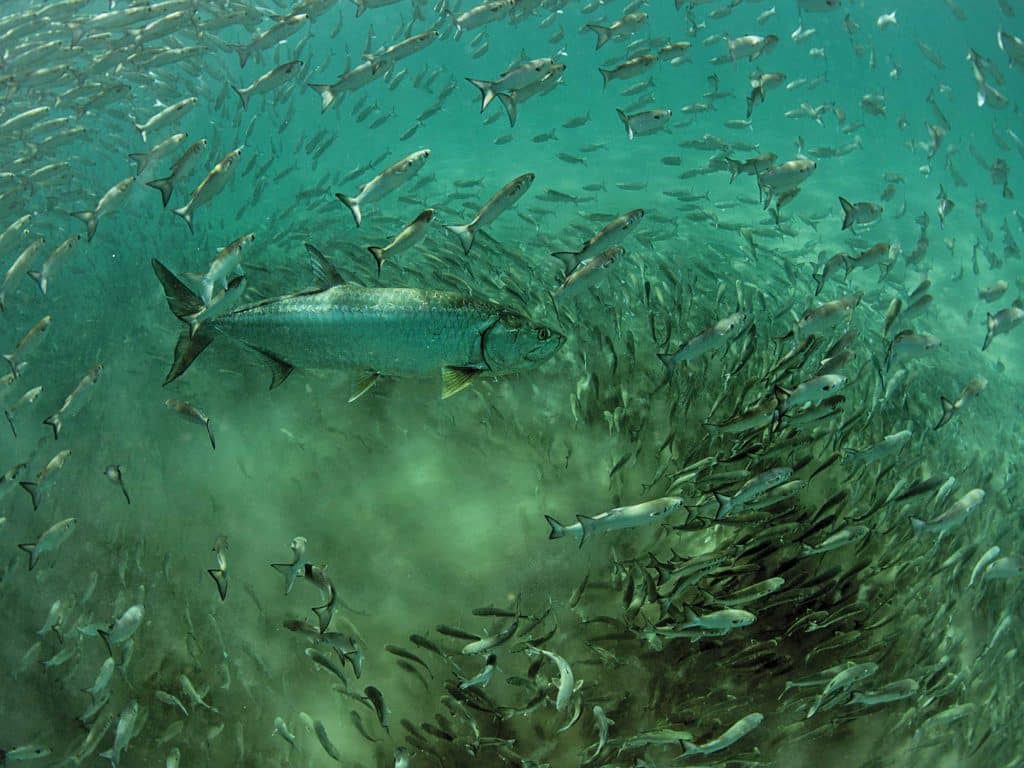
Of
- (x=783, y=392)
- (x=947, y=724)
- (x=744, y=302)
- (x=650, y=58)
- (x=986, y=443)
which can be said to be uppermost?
(x=650, y=58)

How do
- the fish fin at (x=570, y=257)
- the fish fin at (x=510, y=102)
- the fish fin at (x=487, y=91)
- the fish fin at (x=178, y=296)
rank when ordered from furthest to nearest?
the fish fin at (x=510, y=102)
the fish fin at (x=487, y=91)
the fish fin at (x=570, y=257)
the fish fin at (x=178, y=296)

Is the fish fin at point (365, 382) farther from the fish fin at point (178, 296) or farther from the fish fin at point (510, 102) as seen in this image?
the fish fin at point (510, 102)

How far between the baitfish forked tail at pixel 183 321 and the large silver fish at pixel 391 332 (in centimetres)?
17

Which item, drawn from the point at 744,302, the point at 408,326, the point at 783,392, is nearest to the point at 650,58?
the point at 744,302

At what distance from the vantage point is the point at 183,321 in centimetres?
353

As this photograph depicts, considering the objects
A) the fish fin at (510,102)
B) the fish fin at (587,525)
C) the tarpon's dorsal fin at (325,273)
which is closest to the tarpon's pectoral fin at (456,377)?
the tarpon's dorsal fin at (325,273)

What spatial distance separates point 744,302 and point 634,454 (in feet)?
12.6

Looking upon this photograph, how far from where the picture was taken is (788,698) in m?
3.92

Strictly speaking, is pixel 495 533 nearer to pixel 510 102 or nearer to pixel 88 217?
pixel 510 102

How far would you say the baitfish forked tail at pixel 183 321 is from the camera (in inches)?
136

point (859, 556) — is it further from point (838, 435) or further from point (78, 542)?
point (78, 542)

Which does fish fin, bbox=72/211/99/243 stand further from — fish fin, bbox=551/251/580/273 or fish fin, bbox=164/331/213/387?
fish fin, bbox=551/251/580/273

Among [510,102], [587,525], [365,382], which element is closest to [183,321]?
[365,382]

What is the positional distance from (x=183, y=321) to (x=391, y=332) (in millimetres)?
1364
